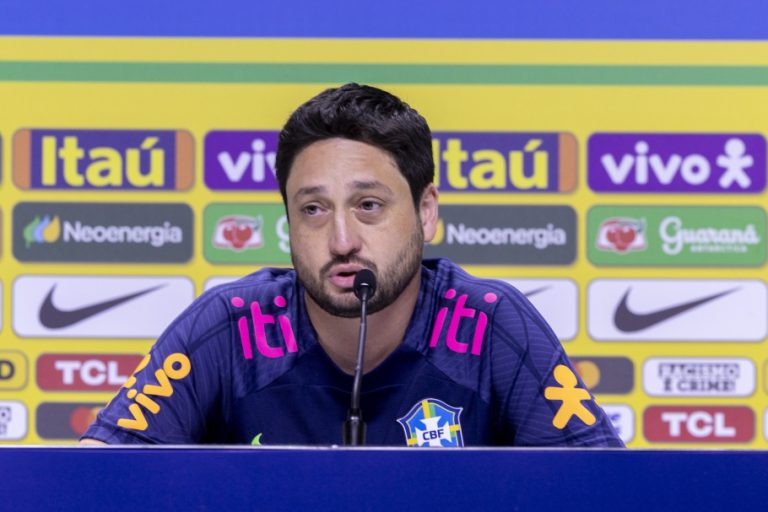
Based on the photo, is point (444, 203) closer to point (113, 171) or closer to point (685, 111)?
point (685, 111)

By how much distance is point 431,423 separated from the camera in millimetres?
1181

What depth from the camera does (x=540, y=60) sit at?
2.05m

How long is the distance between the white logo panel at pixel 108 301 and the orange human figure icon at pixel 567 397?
3.47 feet

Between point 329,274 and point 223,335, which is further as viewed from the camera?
point 223,335

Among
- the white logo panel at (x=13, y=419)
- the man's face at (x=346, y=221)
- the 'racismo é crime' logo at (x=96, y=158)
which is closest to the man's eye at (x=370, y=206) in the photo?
the man's face at (x=346, y=221)

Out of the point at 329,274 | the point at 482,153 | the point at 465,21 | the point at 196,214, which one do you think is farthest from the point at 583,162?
the point at 329,274

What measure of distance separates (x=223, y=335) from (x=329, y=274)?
203 millimetres

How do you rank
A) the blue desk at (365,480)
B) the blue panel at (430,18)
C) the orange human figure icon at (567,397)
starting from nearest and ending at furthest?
the blue desk at (365,480)
the orange human figure icon at (567,397)
the blue panel at (430,18)

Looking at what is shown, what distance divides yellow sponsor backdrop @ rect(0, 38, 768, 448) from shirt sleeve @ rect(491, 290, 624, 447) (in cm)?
82

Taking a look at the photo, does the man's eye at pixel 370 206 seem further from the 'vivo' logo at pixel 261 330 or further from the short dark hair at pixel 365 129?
the 'vivo' logo at pixel 261 330

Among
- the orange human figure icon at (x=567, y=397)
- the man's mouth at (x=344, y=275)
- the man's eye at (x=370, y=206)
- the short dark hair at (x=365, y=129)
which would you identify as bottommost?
the orange human figure icon at (x=567, y=397)

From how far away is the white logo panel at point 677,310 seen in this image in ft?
6.71

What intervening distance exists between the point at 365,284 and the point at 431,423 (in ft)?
0.76

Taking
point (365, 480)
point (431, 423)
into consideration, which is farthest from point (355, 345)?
point (365, 480)
